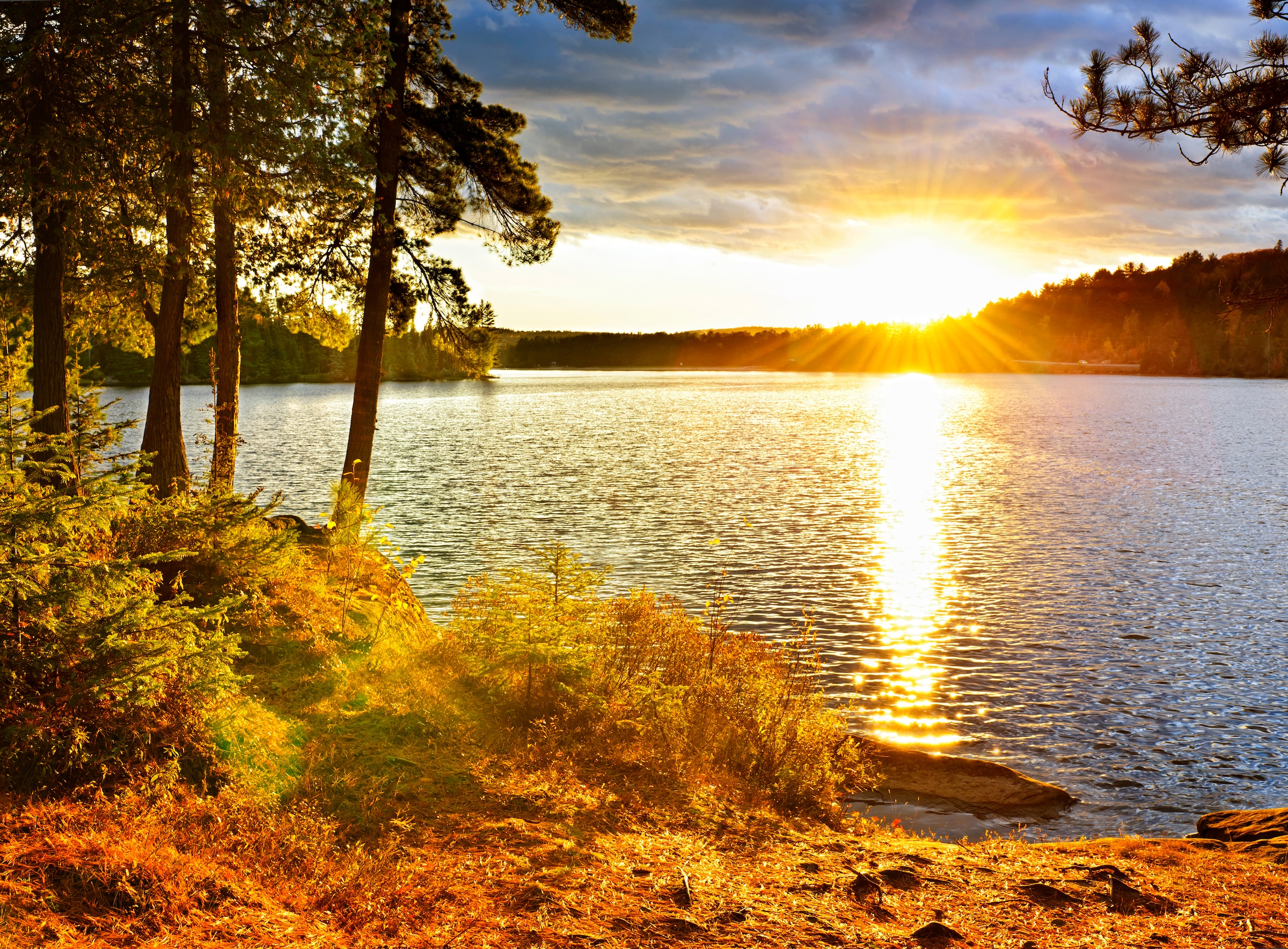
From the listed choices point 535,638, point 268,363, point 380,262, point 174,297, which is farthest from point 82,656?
point 268,363

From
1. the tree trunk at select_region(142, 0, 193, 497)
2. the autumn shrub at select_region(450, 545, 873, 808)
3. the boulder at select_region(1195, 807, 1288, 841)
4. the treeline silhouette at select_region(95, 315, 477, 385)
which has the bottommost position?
the boulder at select_region(1195, 807, 1288, 841)

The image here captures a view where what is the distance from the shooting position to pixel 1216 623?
62.2 feet

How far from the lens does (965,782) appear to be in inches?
450

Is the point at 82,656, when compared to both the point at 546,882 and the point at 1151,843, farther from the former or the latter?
the point at 1151,843

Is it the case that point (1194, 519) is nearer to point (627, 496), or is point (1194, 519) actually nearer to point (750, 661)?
point (627, 496)

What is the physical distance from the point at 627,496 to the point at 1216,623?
21.9 metres

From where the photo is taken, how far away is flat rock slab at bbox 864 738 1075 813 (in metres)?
10.9

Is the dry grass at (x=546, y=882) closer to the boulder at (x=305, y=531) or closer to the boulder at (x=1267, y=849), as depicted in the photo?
the boulder at (x=1267, y=849)

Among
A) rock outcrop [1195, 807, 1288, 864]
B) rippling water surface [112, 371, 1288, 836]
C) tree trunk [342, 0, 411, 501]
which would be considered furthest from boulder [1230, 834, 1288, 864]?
tree trunk [342, 0, 411, 501]

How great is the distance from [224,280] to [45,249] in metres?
2.62

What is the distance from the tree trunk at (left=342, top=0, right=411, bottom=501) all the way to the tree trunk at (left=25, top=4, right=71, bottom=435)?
14.7 ft

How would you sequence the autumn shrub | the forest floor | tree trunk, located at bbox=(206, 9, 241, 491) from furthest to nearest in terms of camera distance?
tree trunk, located at bbox=(206, 9, 241, 491), the autumn shrub, the forest floor

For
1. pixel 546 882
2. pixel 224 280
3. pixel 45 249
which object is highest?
pixel 45 249

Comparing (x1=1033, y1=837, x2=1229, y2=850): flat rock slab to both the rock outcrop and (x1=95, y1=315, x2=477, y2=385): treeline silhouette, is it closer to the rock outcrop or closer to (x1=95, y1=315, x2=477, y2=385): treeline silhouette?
→ the rock outcrop
